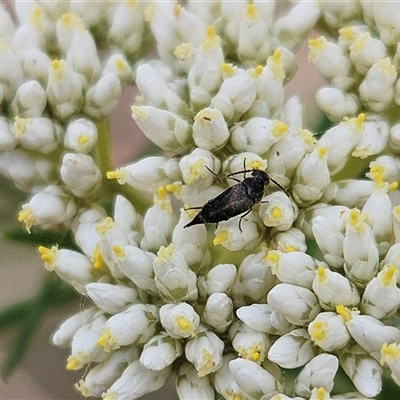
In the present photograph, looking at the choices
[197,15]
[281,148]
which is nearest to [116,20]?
[197,15]

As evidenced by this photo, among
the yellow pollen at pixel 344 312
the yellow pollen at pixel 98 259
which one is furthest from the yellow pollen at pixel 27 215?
the yellow pollen at pixel 344 312

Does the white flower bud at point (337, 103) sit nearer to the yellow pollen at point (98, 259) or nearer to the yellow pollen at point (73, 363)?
the yellow pollen at point (98, 259)

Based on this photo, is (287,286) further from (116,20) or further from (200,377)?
(116,20)

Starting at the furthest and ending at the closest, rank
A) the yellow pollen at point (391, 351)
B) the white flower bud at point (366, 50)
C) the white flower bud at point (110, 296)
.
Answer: the white flower bud at point (366, 50)
the white flower bud at point (110, 296)
the yellow pollen at point (391, 351)

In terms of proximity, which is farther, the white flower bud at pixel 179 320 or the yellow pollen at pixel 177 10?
the yellow pollen at pixel 177 10

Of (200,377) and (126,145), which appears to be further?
(126,145)

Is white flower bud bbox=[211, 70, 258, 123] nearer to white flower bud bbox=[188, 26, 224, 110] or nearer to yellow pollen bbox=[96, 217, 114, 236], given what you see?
white flower bud bbox=[188, 26, 224, 110]

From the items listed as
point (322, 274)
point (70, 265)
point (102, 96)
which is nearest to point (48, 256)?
point (70, 265)
